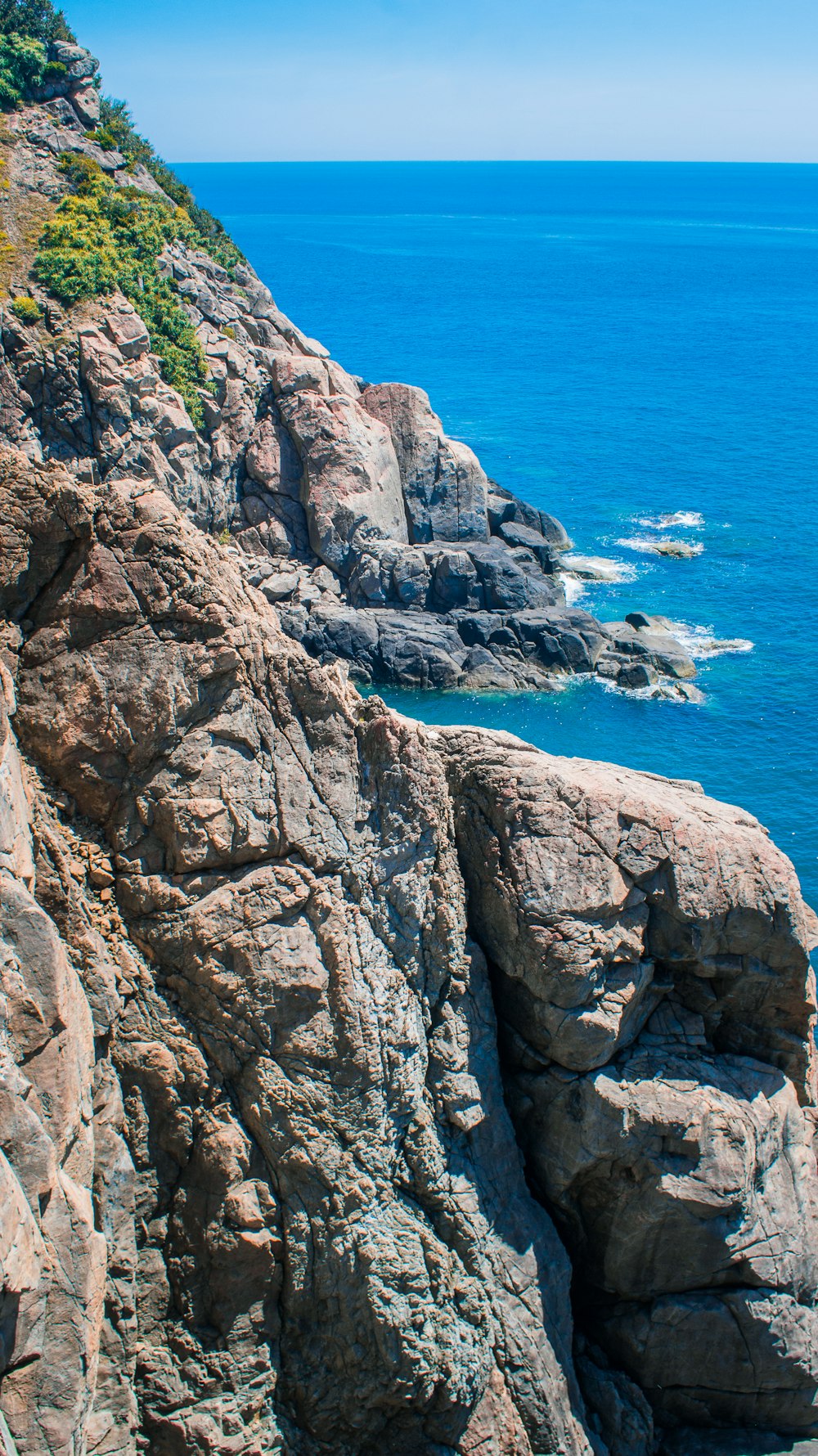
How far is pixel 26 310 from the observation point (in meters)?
66.6

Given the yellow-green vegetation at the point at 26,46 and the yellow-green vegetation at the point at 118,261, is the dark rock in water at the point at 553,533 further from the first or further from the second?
the yellow-green vegetation at the point at 26,46

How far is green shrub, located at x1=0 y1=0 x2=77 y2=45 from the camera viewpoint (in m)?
84.8

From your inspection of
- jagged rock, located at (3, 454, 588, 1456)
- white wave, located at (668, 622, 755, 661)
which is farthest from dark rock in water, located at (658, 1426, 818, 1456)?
white wave, located at (668, 622, 755, 661)

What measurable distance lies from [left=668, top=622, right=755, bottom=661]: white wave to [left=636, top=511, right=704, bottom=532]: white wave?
2179 cm

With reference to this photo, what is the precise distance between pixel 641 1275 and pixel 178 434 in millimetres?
61948

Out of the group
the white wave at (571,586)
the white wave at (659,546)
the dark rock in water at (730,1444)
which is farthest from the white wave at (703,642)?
the dark rock in water at (730,1444)

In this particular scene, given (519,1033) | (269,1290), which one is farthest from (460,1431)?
(519,1033)

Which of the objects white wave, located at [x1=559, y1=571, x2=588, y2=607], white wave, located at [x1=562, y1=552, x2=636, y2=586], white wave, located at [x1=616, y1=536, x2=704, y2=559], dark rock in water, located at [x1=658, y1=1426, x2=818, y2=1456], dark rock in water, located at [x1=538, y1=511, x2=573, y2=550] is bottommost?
dark rock in water, located at [x1=658, y1=1426, x2=818, y2=1456]

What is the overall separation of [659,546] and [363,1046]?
8650cm

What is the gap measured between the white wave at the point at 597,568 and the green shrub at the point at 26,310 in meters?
44.7

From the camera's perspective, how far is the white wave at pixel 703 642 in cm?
8081

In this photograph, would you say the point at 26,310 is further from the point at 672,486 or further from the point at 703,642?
the point at 672,486

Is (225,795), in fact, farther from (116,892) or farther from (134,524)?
(134,524)

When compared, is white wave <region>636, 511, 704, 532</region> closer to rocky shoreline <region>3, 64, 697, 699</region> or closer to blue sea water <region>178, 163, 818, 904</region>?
blue sea water <region>178, 163, 818, 904</region>
